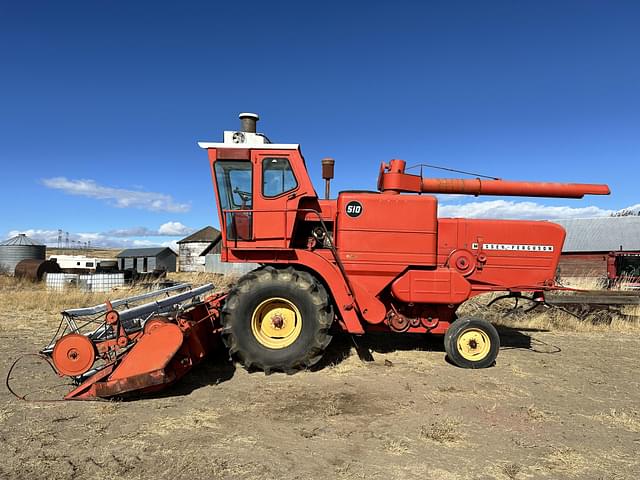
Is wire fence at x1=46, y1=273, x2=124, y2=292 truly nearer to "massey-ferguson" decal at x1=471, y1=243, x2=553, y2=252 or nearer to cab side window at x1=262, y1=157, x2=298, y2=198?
cab side window at x1=262, y1=157, x2=298, y2=198

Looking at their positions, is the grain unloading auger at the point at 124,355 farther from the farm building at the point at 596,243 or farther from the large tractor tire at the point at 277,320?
the farm building at the point at 596,243

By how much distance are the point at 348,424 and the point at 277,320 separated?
2062 mm

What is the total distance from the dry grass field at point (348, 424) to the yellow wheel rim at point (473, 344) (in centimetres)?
27

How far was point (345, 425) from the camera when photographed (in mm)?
4414

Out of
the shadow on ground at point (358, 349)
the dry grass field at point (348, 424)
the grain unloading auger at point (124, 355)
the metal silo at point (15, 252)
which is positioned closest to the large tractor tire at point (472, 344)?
the dry grass field at point (348, 424)

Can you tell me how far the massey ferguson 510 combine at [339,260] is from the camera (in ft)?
19.8

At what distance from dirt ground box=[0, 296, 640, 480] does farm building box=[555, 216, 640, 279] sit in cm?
3082

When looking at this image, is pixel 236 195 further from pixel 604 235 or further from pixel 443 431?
pixel 604 235

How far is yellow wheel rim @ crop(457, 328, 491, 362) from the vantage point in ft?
21.4

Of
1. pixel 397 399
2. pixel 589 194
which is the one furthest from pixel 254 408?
pixel 589 194

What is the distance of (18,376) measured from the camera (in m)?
5.95

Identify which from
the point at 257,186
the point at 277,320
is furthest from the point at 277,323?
the point at 257,186

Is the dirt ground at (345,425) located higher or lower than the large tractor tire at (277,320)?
lower

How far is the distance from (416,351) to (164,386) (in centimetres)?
408
